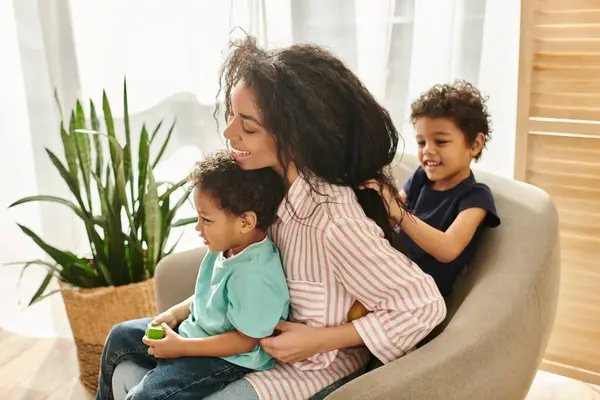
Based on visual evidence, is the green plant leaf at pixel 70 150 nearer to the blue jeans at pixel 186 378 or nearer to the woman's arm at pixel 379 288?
the blue jeans at pixel 186 378

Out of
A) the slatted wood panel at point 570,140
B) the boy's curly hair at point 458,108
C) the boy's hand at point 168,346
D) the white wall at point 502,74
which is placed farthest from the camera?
the white wall at point 502,74

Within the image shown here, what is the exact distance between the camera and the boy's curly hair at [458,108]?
153 cm

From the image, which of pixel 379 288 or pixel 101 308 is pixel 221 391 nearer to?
pixel 379 288

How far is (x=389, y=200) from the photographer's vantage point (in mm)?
1368

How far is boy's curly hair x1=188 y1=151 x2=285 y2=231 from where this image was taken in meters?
1.31

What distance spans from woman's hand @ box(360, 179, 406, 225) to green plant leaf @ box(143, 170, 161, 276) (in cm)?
92

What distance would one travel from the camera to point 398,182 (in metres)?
1.76

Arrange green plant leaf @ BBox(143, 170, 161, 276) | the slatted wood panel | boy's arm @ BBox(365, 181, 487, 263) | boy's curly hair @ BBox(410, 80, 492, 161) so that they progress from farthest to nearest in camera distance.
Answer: green plant leaf @ BBox(143, 170, 161, 276) < the slatted wood panel < boy's curly hair @ BBox(410, 80, 492, 161) < boy's arm @ BBox(365, 181, 487, 263)

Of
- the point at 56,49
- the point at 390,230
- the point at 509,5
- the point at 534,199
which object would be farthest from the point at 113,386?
the point at 56,49

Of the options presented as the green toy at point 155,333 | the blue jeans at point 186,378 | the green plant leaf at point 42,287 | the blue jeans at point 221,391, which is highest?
the green toy at point 155,333

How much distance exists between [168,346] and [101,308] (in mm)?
A: 901

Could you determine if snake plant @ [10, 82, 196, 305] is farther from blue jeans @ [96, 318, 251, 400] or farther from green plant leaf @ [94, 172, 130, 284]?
blue jeans @ [96, 318, 251, 400]

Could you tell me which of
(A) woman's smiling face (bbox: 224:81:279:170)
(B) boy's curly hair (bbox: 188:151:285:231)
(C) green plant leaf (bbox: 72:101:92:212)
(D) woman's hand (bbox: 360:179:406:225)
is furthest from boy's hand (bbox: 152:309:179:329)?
(C) green plant leaf (bbox: 72:101:92:212)

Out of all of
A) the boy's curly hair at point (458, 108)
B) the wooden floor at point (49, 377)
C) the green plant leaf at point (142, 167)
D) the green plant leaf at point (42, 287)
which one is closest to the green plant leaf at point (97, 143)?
the green plant leaf at point (142, 167)
